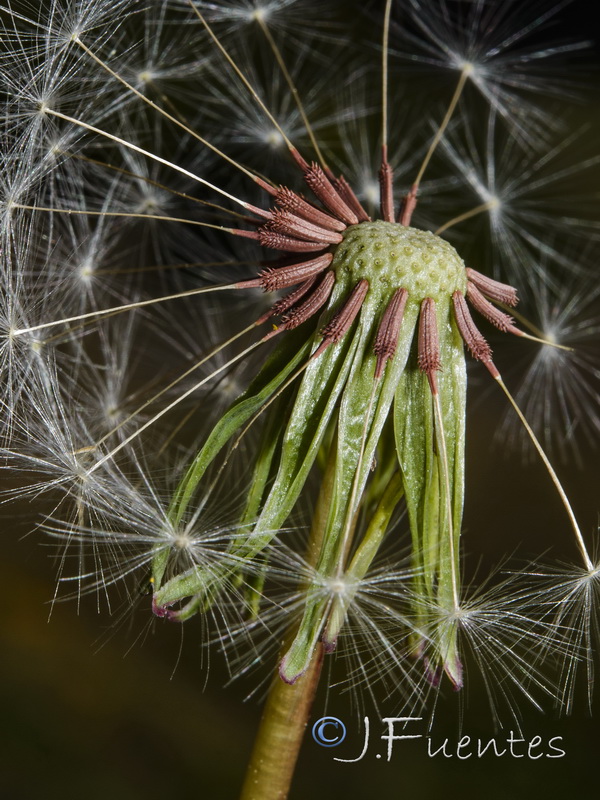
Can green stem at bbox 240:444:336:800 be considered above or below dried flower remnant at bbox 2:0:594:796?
below

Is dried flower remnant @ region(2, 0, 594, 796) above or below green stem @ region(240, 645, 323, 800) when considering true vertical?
above

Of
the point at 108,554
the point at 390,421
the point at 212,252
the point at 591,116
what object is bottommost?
the point at 108,554

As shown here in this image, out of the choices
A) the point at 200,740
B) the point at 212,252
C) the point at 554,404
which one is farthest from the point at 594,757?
the point at 212,252

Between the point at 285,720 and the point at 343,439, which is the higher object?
the point at 343,439

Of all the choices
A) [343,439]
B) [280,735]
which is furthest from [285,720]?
[343,439]

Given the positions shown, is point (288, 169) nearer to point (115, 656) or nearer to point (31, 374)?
point (31, 374)

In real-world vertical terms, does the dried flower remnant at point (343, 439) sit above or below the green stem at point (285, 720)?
above

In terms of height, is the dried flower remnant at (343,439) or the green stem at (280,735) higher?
the dried flower remnant at (343,439)

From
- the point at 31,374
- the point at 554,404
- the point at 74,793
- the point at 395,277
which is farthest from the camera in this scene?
the point at 554,404

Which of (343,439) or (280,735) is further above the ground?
(343,439)

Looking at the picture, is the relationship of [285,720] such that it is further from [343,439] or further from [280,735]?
[343,439]

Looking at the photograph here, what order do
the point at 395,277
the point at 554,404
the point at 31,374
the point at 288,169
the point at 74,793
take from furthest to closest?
the point at 554,404
the point at 288,169
the point at 74,793
the point at 31,374
the point at 395,277
